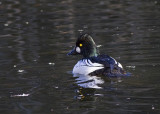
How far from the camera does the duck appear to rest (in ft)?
35.3

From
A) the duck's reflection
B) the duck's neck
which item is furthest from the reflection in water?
the duck's neck

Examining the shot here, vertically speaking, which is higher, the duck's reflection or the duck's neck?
the duck's neck

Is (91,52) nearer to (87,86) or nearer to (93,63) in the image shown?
(93,63)

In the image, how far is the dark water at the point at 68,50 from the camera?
881 cm

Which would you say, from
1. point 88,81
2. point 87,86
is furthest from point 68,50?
point 87,86

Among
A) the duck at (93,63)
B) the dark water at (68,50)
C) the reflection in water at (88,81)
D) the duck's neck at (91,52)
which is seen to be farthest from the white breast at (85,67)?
the duck's neck at (91,52)

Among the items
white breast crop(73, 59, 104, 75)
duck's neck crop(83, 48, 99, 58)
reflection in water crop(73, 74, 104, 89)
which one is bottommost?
reflection in water crop(73, 74, 104, 89)

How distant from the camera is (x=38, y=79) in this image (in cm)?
1080

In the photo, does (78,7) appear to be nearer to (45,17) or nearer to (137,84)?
(45,17)

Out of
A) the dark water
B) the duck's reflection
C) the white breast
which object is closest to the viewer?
the dark water

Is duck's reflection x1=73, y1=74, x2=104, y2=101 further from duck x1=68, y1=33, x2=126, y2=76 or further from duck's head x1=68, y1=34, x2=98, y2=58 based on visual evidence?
duck's head x1=68, y1=34, x2=98, y2=58

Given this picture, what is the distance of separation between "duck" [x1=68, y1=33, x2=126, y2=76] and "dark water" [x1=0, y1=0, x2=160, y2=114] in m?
0.24

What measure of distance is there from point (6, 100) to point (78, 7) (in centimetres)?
1416

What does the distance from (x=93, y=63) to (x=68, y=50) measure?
3023 millimetres
